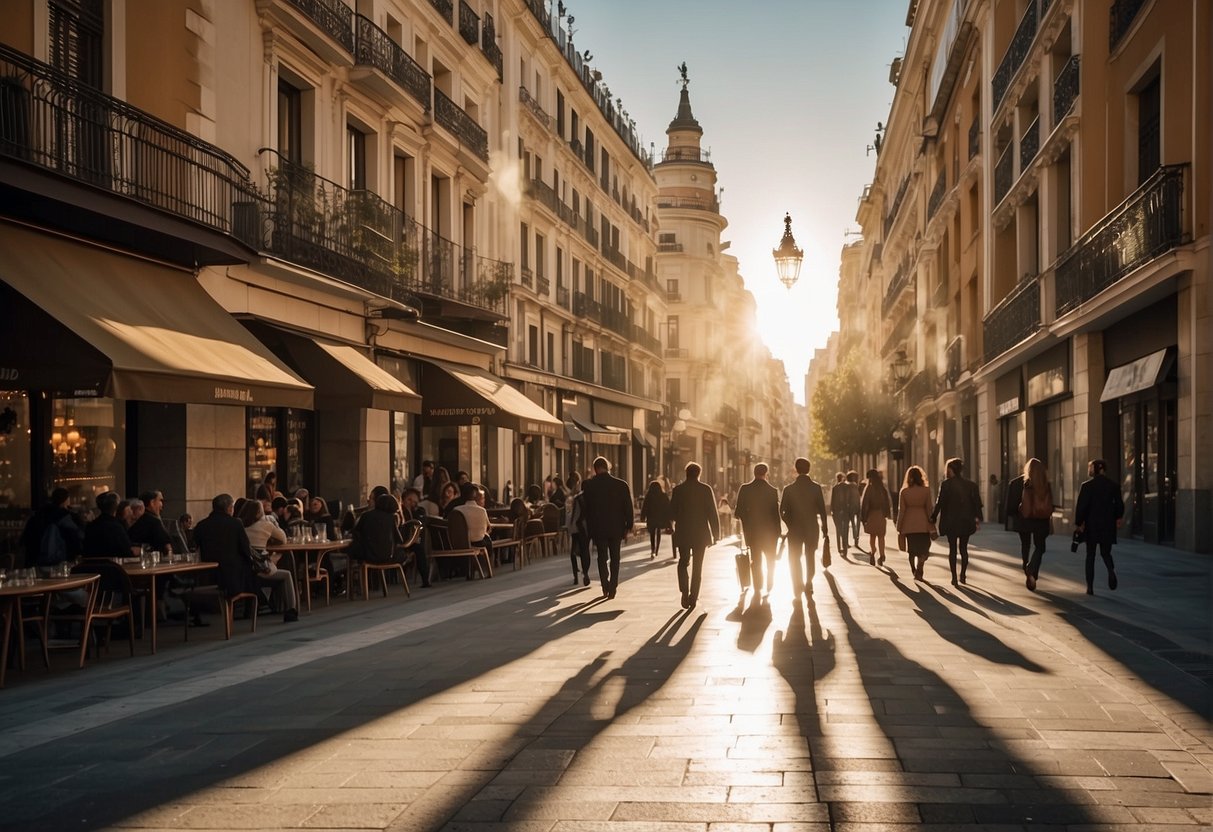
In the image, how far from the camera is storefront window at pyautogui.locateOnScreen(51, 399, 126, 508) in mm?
14344

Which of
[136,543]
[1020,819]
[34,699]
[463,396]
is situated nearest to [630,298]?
[463,396]

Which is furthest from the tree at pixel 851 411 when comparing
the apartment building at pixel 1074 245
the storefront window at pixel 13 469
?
the storefront window at pixel 13 469

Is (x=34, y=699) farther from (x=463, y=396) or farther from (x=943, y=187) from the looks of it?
(x=943, y=187)

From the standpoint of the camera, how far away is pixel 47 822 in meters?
5.39

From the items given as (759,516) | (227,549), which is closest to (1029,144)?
(759,516)

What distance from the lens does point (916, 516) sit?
683 inches

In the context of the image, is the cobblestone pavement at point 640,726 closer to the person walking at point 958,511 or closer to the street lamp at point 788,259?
the person walking at point 958,511

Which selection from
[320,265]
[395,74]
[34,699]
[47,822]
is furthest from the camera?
[395,74]

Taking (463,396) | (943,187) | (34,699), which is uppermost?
(943,187)

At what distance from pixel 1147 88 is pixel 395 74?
12978 mm

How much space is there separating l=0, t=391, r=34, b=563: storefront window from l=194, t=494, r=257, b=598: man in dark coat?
2706 mm

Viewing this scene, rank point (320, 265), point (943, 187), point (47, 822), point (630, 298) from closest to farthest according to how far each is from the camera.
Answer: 1. point (47, 822)
2. point (320, 265)
3. point (943, 187)
4. point (630, 298)

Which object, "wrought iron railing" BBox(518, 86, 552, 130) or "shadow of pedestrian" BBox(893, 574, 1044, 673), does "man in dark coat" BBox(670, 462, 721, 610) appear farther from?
"wrought iron railing" BBox(518, 86, 552, 130)

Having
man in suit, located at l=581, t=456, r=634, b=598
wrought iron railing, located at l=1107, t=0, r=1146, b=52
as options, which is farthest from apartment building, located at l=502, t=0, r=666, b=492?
man in suit, located at l=581, t=456, r=634, b=598
